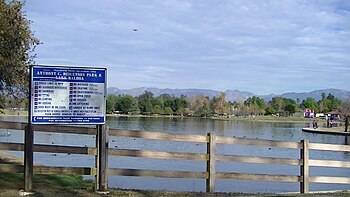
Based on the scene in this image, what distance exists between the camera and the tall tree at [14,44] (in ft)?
48.5

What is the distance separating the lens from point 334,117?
152 metres

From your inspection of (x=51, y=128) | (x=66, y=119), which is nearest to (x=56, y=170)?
(x=51, y=128)

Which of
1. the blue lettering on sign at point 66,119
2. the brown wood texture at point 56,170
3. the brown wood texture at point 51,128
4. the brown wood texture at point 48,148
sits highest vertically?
the blue lettering on sign at point 66,119

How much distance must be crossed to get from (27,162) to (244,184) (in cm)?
1323

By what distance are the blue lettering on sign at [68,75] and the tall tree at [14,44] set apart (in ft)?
18.7

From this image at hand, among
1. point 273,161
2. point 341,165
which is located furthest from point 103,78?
point 341,165

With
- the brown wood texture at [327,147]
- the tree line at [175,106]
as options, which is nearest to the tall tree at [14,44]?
the brown wood texture at [327,147]

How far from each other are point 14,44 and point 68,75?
6.66 m

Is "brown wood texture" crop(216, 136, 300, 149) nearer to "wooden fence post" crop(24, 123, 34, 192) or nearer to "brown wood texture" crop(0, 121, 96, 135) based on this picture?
"brown wood texture" crop(0, 121, 96, 135)

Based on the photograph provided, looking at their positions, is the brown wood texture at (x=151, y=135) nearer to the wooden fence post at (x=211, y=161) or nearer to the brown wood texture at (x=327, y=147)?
the wooden fence post at (x=211, y=161)

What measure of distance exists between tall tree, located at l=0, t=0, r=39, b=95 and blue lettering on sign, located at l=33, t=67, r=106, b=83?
5704mm

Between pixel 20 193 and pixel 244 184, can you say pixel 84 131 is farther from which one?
pixel 244 184

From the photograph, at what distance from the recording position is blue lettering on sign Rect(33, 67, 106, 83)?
934cm

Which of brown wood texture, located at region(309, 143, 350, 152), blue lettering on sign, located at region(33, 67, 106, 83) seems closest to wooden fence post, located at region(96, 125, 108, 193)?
blue lettering on sign, located at region(33, 67, 106, 83)
